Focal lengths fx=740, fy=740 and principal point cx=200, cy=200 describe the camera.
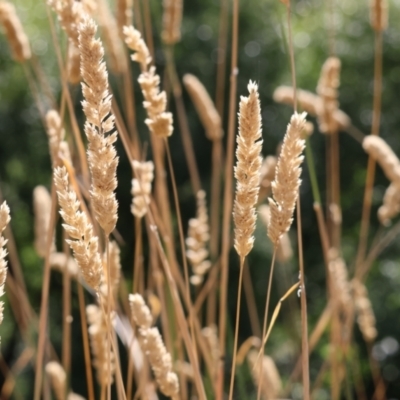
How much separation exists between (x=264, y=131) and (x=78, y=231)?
3.26 metres

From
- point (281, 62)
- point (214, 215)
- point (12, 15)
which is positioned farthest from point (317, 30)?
point (12, 15)

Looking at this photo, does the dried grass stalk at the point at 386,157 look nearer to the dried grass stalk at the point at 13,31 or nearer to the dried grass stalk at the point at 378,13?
the dried grass stalk at the point at 378,13

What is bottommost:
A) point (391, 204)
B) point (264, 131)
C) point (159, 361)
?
point (159, 361)

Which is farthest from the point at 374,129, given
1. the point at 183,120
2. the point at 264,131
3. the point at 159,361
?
the point at 264,131

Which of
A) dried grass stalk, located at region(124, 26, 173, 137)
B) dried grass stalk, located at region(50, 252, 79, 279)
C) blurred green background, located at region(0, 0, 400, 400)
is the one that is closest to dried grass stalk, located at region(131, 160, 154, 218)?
dried grass stalk, located at region(124, 26, 173, 137)

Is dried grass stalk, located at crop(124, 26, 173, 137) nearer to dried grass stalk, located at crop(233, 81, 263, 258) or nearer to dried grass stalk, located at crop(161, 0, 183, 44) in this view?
dried grass stalk, located at crop(233, 81, 263, 258)

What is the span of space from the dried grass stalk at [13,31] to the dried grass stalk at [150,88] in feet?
0.77

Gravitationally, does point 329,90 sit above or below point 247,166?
above

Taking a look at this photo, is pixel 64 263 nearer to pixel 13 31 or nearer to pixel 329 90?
pixel 13 31

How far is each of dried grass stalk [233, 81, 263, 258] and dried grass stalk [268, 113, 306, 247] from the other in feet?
0.04

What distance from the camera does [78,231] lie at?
0.42m

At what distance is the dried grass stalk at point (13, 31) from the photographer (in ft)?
2.58

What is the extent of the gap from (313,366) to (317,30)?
189 centimetres

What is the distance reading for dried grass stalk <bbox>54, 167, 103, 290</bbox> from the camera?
413 millimetres
